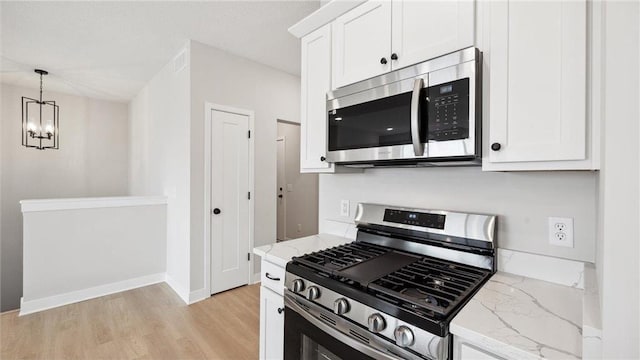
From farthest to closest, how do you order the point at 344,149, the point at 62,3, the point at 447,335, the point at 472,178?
the point at 62,3, the point at 344,149, the point at 472,178, the point at 447,335

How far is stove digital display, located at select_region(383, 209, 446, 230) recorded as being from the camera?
144cm

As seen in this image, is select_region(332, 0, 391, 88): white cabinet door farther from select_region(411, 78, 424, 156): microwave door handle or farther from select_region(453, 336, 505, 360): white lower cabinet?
select_region(453, 336, 505, 360): white lower cabinet

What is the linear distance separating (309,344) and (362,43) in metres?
1.56

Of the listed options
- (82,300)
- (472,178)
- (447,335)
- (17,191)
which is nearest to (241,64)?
(472,178)

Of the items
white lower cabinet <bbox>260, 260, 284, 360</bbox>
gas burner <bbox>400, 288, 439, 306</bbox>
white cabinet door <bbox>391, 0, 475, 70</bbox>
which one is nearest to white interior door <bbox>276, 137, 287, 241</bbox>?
white lower cabinet <bbox>260, 260, 284, 360</bbox>

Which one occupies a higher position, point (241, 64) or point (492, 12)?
point (241, 64)

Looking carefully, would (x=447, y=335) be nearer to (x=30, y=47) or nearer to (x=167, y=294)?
(x=167, y=294)

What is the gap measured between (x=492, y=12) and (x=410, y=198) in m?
0.94

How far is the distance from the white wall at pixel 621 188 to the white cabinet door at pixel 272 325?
1271mm

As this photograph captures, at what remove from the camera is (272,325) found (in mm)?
1565

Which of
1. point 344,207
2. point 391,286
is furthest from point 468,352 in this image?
point 344,207

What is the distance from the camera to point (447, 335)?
863 mm

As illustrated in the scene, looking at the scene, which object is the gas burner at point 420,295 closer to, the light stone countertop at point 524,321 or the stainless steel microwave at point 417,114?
the light stone countertop at point 524,321

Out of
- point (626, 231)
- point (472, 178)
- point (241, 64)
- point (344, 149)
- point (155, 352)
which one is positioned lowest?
point (155, 352)
